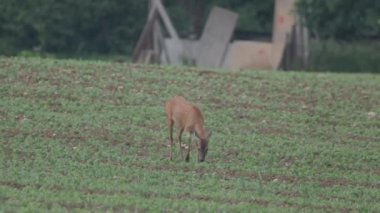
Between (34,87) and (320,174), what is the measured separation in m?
6.37

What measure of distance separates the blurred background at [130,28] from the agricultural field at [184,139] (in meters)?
6.37

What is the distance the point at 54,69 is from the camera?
22.0m

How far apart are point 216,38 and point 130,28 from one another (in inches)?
220

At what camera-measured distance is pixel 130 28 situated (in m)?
38.7

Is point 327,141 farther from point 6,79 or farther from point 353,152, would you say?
point 6,79

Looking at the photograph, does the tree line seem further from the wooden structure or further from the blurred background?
the wooden structure

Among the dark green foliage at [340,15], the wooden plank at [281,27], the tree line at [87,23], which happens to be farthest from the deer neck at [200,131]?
the tree line at [87,23]

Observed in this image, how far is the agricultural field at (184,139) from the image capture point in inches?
528

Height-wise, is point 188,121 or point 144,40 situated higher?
point 188,121

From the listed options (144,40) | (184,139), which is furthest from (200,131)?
(144,40)

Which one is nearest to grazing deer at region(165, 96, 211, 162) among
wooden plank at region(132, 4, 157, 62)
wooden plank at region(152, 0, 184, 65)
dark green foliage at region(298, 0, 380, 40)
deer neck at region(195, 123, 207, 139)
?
deer neck at region(195, 123, 207, 139)

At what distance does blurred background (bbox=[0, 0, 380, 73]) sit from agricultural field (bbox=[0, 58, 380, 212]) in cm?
637

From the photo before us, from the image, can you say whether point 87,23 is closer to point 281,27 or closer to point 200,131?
point 281,27

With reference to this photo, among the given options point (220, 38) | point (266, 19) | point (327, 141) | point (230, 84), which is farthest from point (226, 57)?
point (327, 141)
